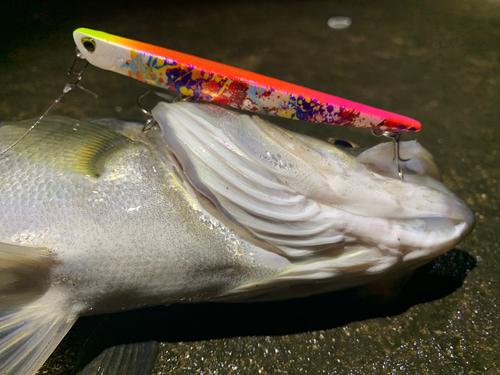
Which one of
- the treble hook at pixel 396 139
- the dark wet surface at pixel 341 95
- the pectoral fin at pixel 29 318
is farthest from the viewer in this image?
the dark wet surface at pixel 341 95

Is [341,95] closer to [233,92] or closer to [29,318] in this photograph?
[233,92]

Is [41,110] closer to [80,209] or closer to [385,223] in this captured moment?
[80,209]

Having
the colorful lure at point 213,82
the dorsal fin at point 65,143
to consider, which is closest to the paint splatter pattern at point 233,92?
the colorful lure at point 213,82

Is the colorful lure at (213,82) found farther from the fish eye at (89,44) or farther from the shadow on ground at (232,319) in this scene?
the shadow on ground at (232,319)

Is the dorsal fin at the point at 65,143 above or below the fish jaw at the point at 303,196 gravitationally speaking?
above

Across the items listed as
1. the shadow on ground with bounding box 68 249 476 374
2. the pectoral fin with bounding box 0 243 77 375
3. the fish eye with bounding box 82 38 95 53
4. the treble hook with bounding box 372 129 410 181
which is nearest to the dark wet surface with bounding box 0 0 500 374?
the shadow on ground with bounding box 68 249 476 374

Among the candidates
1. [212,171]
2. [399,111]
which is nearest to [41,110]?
[212,171]

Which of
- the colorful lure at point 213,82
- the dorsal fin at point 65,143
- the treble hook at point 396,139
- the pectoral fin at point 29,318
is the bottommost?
the pectoral fin at point 29,318

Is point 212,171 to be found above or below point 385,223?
above
